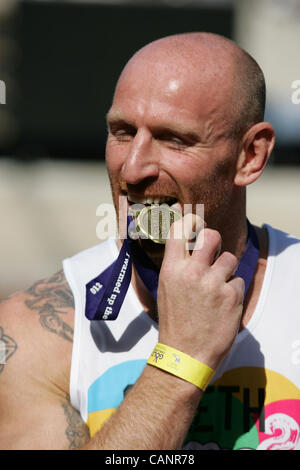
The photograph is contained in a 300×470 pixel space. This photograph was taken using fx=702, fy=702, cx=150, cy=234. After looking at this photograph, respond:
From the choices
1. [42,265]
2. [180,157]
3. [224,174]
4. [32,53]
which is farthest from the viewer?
[32,53]

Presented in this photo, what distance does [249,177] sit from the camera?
146 inches

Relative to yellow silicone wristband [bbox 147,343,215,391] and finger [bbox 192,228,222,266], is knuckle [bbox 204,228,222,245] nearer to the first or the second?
finger [bbox 192,228,222,266]

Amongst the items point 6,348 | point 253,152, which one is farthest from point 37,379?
point 253,152

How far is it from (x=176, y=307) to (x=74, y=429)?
776mm

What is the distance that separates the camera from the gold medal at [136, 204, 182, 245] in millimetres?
3283

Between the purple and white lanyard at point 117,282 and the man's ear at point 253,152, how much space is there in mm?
652

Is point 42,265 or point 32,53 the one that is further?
point 32,53

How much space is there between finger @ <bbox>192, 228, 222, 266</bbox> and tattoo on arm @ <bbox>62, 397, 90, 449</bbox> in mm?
943

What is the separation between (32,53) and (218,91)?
1156cm

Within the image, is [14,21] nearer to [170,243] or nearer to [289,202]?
[289,202]

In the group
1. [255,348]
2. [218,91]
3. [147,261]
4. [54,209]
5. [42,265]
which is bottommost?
[42,265]

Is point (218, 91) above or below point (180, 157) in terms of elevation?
above

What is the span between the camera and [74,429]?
10.5ft
